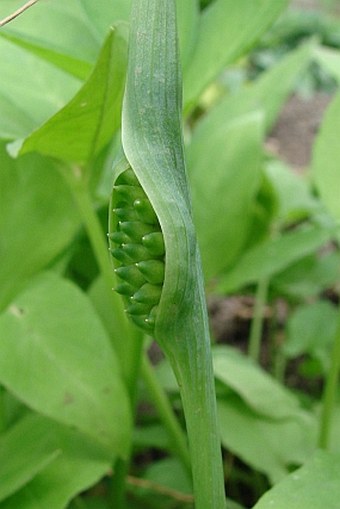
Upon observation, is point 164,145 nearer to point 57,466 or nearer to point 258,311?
point 57,466

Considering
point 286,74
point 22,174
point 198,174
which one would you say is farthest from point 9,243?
point 286,74

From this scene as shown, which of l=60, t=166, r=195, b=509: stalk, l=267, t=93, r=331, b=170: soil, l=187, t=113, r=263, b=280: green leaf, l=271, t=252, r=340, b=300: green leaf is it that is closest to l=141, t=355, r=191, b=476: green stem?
l=60, t=166, r=195, b=509: stalk

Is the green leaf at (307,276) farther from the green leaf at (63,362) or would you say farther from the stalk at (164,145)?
the stalk at (164,145)

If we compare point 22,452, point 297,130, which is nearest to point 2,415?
point 22,452

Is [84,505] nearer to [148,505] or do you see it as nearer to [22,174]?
[148,505]

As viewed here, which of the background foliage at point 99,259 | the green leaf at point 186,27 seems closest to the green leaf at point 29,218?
the background foliage at point 99,259

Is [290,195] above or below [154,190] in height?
below
